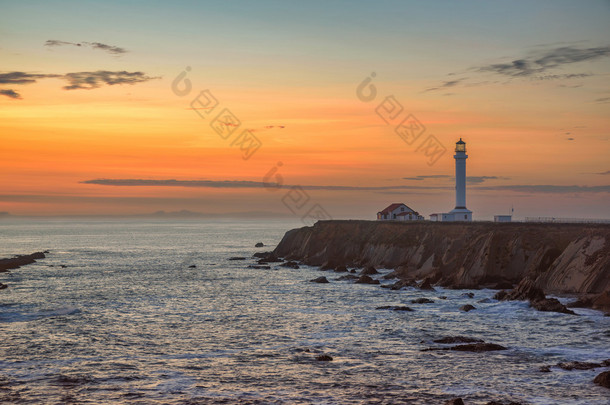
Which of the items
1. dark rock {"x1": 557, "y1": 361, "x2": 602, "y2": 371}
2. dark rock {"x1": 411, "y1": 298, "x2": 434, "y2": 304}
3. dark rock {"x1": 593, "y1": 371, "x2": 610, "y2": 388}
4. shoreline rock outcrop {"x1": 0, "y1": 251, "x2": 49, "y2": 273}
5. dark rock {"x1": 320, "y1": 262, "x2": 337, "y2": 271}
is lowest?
shoreline rock outcrop {"x1": 0, "y1": 251, "x2": 49, "y2": 273}

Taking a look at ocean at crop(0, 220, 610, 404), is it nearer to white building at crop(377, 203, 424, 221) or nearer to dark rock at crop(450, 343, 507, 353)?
dark rock at crop(450, 343, 507, 353)

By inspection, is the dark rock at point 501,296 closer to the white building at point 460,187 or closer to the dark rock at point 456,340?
the dark rock at point 456,340

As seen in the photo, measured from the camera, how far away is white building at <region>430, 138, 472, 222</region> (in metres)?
102

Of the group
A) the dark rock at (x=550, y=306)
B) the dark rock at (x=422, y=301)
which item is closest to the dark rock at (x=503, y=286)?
the dark rock at (x=422, y=301)

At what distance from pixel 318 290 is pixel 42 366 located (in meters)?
34.6

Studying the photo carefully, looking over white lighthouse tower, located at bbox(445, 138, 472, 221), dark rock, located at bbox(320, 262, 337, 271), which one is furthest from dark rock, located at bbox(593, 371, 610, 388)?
white lighthouse tower, located at bbox(445, 138, 472, 221)

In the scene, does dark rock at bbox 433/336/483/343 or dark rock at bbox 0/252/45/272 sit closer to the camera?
dark rock at bbox 433/336/483/343

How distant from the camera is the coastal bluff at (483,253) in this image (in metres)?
50.2

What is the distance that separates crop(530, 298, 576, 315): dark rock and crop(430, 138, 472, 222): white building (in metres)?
57.3

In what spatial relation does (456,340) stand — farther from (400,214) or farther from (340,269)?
(400,214)

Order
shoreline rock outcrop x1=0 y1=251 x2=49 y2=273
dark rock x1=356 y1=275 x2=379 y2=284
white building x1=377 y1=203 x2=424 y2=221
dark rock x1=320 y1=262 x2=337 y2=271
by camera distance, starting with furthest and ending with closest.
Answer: white building x1=377 y1=203 x2=424 y2=221
shoreline rock outcrop x1=0 y1=251 x2=49 y2=273
dark rock x1=320 y1=262 x2=337 y2=271
dark rock x1=356 y1=275 x2=379 y2=284

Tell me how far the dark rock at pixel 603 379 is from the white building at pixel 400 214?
99179 millimetres

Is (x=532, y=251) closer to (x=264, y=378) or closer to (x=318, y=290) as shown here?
(x=318, y=290)

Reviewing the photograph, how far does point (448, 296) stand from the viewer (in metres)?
53.7
